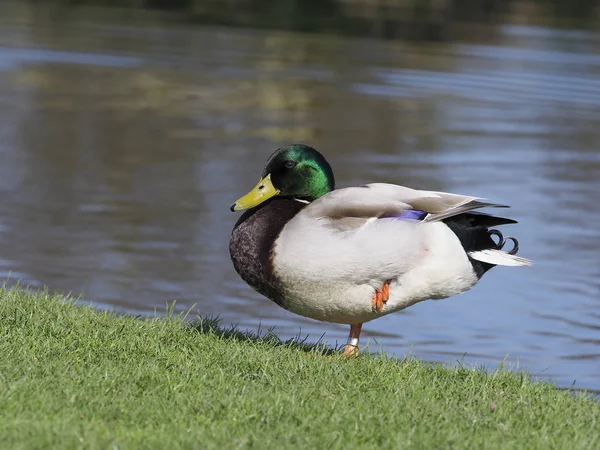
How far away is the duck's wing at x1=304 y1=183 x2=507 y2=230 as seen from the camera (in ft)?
17.0

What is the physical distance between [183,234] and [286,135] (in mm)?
4307

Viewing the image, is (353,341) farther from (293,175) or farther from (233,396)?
(233,396)

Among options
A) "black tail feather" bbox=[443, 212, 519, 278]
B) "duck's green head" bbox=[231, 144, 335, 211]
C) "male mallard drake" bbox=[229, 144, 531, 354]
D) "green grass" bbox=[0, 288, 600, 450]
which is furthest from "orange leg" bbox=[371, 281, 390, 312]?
"duck's green head" bbox=[231, 144, 335, 211]

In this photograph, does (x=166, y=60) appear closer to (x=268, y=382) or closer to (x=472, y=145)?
(x=472, y=145)

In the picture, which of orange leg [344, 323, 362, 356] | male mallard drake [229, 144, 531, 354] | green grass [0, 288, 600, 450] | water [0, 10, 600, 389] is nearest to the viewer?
green grass [0, 288, 600, 450]

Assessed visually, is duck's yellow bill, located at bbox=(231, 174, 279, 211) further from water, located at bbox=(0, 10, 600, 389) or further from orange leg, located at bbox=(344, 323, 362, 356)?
water, located at bbox=(0, 10, 600, 389)

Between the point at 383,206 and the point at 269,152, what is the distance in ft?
22.5

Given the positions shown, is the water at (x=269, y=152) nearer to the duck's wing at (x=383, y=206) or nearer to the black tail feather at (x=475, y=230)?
the black tail feather at (x=475, y=230)

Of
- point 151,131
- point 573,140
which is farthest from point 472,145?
point 151,131

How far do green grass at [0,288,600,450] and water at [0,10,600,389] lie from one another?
1093mm

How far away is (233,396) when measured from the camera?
14.6 ft

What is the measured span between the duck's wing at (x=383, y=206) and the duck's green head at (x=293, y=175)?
36 centimetres

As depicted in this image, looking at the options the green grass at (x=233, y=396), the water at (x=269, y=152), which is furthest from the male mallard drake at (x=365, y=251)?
the water at (x=269, y=152)

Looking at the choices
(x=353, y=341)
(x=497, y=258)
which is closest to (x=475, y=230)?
(x=497, y=258)
